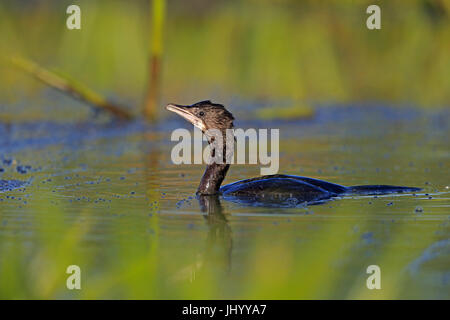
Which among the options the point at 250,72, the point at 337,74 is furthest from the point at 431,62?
the point at 250,72

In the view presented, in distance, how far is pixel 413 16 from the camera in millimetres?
25406

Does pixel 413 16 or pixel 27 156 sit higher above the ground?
pixel 413 16

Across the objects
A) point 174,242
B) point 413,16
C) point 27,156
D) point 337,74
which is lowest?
point 174,242

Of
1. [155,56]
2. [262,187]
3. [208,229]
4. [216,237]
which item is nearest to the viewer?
[216,237]

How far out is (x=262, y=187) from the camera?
350 inches

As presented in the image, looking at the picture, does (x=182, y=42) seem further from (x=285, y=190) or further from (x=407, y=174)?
(x=285, y=190)

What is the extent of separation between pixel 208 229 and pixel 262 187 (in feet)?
4.94

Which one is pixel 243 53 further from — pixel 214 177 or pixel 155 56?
pixel 214 177

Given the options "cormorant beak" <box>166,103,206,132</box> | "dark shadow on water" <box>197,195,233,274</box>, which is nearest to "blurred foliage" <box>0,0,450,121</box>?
"cormorant beak" <box>166,103,206,132</box>

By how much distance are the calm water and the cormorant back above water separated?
0.78 ft

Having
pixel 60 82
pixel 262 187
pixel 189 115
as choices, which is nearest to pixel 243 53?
pixel 60 82

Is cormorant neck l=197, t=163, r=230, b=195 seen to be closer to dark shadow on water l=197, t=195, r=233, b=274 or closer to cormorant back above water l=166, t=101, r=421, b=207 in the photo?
cormorant back above water l=166, t=101, r=421, b=207

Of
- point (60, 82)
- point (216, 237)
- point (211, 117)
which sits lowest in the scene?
point (216, 237)

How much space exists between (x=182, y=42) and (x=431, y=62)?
5860 millimetres
